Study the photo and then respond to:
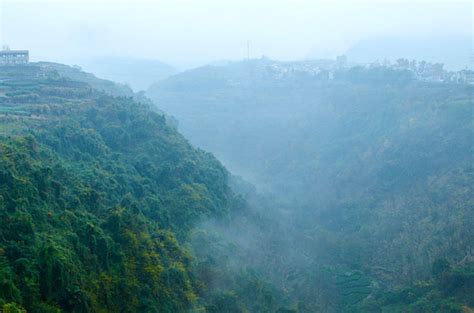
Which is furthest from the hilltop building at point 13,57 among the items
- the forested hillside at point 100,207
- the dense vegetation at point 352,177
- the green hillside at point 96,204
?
the dense vegetation at point 352,177

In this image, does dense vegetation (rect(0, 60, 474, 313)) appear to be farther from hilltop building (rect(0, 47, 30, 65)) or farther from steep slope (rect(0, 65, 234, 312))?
hilltop building (rect(0, 47, 30, 65))

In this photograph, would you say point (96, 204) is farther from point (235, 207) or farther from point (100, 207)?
point (235, 207)

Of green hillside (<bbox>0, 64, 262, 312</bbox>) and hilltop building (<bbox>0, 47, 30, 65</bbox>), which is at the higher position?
hilltop building (<bbox>0, 47, 30, 65</bbox>)

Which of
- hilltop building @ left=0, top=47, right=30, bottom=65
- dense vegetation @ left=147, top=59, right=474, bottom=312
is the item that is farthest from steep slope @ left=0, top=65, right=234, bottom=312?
hilltop building @ left=0, top=47, right=30, bottom=65

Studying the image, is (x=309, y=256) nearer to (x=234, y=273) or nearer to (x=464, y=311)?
(x=234, y=273)

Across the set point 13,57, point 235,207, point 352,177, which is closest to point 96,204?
point 235,207

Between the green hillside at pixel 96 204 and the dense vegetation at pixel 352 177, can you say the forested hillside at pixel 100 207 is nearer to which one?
the green hillside at pixel 96 204
